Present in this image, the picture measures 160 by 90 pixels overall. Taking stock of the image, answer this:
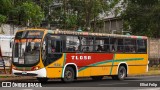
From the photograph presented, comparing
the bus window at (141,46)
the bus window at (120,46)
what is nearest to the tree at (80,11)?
the bus window at (141,46)

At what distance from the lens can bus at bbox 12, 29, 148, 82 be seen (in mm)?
22938

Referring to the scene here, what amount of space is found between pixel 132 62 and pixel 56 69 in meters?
7.76

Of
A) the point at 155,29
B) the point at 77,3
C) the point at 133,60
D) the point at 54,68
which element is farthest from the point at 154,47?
the point at 54,68

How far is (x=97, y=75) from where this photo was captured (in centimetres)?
2659

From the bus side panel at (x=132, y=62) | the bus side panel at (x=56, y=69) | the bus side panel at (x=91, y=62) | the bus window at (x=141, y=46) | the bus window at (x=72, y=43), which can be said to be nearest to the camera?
the bus side panel at (x=56, y=69)

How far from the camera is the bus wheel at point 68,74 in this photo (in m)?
24.2

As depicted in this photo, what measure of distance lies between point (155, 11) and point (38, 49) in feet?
82.7

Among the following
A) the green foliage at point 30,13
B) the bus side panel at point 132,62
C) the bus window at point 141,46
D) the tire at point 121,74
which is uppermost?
the green foliage at point 30,13

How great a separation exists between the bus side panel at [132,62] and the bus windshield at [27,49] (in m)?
6.86

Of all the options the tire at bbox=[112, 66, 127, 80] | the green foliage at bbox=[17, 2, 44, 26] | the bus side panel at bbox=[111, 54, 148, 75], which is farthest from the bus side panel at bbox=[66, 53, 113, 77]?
the green foliage at bbox=[17, 2, 44, 26]

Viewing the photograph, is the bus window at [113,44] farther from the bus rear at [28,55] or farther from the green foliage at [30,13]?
the green foliage at [30,13]

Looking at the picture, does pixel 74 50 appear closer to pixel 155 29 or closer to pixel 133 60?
pixel 133 60

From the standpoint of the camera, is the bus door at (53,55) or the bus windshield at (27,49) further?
the bus door at (53,55)

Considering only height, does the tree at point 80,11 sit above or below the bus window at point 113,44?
above
